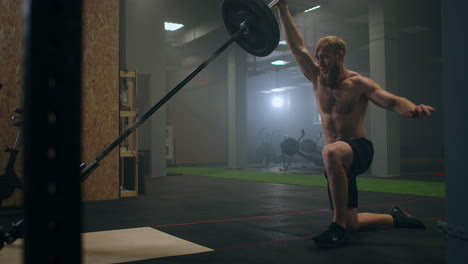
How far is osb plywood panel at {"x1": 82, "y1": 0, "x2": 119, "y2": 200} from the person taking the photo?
16.0 feet

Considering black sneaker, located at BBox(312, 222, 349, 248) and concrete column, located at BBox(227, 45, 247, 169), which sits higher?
concrete column, located at BBox(227, 45, 247, 169)

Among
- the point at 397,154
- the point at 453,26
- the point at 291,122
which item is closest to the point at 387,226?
the point at 453,26

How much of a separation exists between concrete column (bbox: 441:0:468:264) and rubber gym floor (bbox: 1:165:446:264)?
0.92 meters

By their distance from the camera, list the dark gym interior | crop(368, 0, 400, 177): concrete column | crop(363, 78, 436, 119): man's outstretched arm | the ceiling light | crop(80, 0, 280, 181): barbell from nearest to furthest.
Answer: the dark gym interior → crop(80, 0, 280, 181): barbell → crop(363, 78, 436, 119): man's outstretched arm → crop(368, 0, 400, 177): concrete column → the ceiling light

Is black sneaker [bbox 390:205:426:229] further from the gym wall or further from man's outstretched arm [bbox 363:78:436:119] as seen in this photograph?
the gym wall

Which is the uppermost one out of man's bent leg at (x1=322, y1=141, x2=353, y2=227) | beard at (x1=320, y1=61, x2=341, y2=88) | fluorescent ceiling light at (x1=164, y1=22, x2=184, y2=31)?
fluorescent ceiling light at (x1=164, y1=22, x2=184, y2=31)

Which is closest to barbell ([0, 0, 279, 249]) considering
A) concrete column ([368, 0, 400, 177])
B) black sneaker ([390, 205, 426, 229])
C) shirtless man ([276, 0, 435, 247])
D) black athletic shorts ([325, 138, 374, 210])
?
shirtless man ([276, 0, 435, 247])

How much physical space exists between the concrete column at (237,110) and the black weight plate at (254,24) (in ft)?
32.4

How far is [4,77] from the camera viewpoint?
449 centimetres

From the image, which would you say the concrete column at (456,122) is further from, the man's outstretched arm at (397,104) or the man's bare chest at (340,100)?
the man's bare chest at (340,100)

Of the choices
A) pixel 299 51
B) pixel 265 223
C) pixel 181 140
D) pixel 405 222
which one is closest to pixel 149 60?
pixel 181 140

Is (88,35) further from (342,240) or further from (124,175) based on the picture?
(342,240)

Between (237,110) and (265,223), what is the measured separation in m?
8.68

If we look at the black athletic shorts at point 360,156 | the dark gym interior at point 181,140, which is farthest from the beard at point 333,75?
the dark gym interior at point 181,140
